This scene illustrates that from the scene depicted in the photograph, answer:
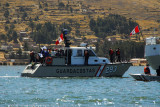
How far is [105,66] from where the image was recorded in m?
47.6

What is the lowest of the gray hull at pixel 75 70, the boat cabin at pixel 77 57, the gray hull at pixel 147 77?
the gray hull at pixel 75 70

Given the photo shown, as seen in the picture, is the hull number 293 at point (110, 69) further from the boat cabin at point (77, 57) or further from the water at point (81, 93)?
the water at point (81, 93)

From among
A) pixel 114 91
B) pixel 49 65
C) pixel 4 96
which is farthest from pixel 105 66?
pixel 4 96

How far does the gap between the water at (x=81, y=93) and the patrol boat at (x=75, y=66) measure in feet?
5.67

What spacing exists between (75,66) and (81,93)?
13097 millimetres

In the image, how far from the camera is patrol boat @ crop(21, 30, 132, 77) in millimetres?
47250

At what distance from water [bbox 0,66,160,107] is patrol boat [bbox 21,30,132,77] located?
5.67 ft

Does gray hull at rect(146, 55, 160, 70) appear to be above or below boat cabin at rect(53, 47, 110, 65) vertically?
below

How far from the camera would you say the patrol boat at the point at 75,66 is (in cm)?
4725

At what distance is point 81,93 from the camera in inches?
1346

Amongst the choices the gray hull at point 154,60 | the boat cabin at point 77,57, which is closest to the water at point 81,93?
the boat cabin at point 77,57

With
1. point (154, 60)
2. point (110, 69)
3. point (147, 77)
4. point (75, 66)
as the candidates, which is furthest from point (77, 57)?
point (154, 60)

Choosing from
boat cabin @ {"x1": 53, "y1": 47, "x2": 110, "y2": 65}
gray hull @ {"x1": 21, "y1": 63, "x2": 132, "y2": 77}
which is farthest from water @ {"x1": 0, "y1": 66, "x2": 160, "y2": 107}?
boat cabin @ {"x1": 53, "y1": 47, "x2": 110, "y2": 65}

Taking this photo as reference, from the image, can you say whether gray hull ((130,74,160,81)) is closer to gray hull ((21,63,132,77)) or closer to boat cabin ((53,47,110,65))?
gray hull ((21,63,132,77))
